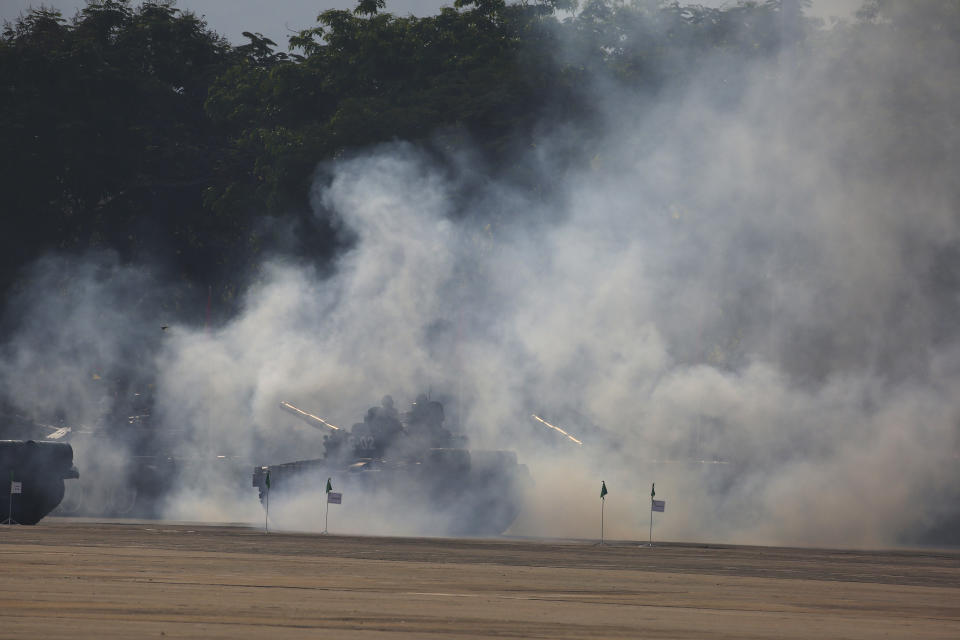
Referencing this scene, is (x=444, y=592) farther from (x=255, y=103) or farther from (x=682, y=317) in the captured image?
(x=255, y=103)

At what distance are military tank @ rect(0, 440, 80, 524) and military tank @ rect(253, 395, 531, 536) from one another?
5.33 m

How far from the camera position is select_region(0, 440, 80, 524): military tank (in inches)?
1512

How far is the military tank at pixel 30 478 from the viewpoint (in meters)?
38.4

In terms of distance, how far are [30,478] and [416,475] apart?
9769mm

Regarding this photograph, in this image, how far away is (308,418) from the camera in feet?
152

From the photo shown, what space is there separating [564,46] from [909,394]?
1926cm

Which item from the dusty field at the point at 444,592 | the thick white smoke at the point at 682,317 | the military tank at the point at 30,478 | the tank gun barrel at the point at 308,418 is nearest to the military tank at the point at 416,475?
the thick white smoke at the point at 682,317

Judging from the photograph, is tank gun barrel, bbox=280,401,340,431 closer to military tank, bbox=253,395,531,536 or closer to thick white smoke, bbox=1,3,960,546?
thick white smoke, bbox=1,3,960,546

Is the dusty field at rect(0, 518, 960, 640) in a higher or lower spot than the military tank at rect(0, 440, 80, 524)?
lower

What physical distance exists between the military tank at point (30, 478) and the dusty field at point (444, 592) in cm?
1003

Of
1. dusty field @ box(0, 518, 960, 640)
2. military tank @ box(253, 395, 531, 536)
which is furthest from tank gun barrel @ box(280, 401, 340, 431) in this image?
dusty field @ box(0, 518, 960, 640)

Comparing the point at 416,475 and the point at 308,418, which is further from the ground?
the point at 308,418

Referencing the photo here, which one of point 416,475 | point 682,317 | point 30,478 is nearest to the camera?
point 30,478

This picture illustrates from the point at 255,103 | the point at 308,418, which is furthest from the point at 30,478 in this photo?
the point at 255,103
